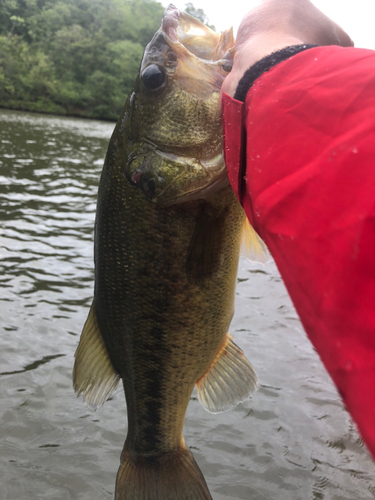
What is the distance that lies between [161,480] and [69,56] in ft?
227

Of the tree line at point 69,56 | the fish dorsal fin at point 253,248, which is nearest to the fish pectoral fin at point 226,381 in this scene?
the fish dorsal fin at point 253,248

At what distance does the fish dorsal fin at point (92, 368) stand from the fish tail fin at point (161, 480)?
17.5 inches

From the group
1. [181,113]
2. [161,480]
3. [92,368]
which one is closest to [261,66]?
[181,113]

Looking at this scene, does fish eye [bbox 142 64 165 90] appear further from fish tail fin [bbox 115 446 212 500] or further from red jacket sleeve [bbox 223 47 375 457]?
fish tail fin [bbox 115 446 212 500]

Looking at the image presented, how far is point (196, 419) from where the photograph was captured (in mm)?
3869

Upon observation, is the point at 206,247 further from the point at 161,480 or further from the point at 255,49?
the point at 161,480

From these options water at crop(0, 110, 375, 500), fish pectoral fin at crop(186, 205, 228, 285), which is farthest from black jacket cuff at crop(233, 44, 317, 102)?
water at crop(0, 110, 375, 500)

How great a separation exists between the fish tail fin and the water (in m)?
0.88

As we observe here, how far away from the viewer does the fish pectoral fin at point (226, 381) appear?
242 centimetres

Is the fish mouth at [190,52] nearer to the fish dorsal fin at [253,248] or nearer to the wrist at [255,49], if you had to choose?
the wrist at [255,49]

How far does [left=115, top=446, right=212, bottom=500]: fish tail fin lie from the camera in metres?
2.35

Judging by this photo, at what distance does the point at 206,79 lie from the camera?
A: 5.85ft

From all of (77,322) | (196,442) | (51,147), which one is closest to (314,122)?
(196,442)

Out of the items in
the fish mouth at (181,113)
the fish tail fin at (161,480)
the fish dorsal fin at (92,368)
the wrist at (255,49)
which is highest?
the wrist at (255,49)
